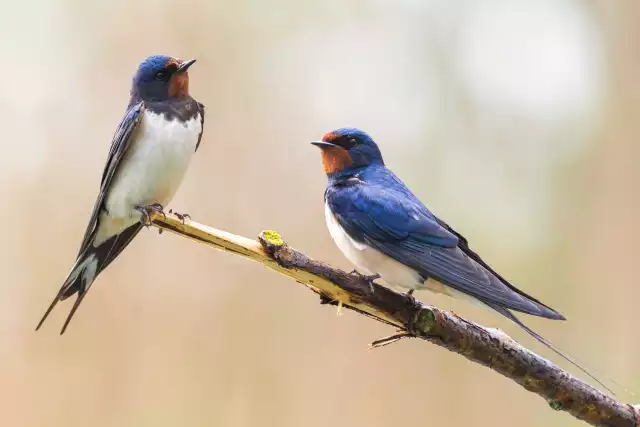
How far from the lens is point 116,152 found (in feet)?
4.10

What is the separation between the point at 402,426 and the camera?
2217 mm

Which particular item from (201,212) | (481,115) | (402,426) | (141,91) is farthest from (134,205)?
(481,115)

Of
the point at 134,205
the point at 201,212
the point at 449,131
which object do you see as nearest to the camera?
the point at 134,205

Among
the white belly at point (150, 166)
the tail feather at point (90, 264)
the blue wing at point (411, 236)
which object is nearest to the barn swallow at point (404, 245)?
the blue wing at point (411, 236)

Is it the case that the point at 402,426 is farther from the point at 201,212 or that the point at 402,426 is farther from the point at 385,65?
the point at 385,65

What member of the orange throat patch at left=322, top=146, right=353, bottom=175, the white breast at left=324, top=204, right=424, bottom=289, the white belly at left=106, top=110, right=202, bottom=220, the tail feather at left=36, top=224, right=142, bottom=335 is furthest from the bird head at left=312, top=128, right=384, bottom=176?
the tail feather at left=36, top=224, right=142, bottom=335

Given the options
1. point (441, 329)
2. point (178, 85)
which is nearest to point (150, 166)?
point (178, 85)

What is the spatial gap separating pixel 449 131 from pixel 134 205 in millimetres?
1364

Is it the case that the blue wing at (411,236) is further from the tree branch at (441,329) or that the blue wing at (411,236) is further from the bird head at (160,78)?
the bird head at (160,78)

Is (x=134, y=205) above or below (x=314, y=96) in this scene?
below

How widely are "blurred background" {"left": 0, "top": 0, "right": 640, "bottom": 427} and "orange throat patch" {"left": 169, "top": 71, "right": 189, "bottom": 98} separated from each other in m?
0.81

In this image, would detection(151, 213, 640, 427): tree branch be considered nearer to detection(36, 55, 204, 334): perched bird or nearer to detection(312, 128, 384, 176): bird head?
detection(36, 55, 204, 334): perched bird

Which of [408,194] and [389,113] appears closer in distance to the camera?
[408,194]

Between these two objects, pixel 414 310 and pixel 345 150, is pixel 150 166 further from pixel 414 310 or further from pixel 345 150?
pixel 414 310
